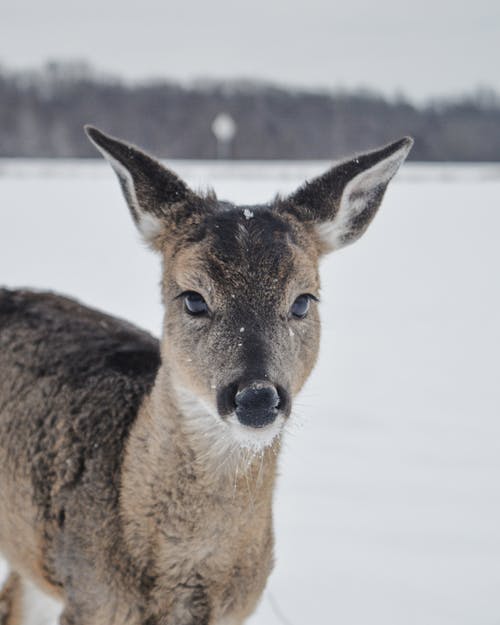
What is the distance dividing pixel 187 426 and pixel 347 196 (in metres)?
1.48

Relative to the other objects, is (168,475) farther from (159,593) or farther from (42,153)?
(42,153)

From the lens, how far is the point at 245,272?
3.69 metres

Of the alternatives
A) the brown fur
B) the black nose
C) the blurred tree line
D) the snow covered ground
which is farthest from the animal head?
the blurred tree line

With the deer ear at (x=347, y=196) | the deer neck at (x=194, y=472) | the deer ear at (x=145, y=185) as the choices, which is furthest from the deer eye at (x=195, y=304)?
the deer ear at (x=347, y=196)

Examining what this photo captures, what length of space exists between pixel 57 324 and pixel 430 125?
7982cm

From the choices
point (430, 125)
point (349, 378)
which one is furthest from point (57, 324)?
point (430, 125)

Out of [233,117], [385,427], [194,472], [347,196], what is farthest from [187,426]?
[233,117]

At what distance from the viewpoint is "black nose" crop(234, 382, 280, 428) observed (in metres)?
3.17

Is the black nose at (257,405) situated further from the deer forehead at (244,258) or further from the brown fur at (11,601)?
the brown fur at (11,601)

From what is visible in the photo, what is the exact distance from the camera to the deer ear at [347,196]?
4.21 meters

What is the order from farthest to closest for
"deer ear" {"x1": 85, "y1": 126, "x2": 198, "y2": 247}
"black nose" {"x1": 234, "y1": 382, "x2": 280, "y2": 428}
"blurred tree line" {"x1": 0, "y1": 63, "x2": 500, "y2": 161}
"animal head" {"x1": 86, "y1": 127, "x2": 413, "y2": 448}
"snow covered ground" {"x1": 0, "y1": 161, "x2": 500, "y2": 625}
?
"blurred tree line" {"x1": 0, "y1": 63, "x2": 500, "y2": 161} < "snow covered ground" {"x1": 0, "y1": 161, "x2": 500, "y2": 625} < "deer ear" {"x1": 85, "y1": 126, "x2": 198, "y2": 247} < "animal head" {"x1": 86, "y1": 127, "x2": 413, "y2": 448} < "black nose" {"x1": 234, "y1": 382, "x2": 280, "y2": 428}

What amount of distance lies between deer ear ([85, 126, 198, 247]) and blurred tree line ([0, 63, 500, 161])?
217 feet

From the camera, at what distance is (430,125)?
80375 mm

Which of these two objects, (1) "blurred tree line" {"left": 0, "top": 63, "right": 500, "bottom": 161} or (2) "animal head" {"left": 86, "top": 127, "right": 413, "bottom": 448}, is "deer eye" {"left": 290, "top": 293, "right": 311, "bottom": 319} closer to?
(2) "animal head" {"left": 86, "top": 127, "right": 413, "bottom": 448}
